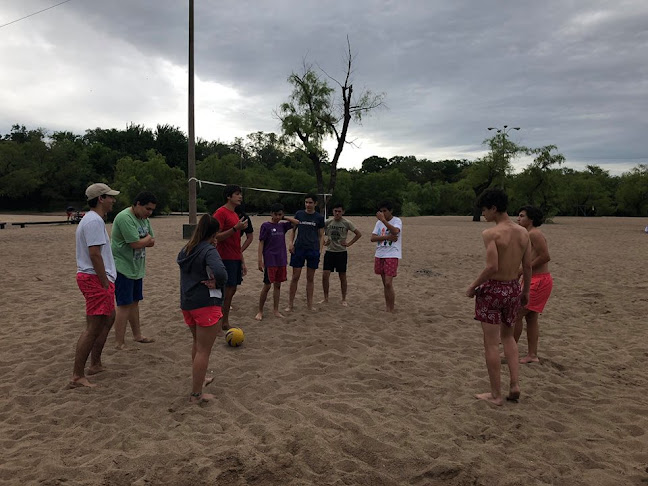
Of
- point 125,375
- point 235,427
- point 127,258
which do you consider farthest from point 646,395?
point 127,258

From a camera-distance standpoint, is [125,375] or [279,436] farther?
[125,375]

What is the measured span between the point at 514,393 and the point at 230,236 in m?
3.24

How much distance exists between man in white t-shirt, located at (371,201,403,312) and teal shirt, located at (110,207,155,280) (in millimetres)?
2956

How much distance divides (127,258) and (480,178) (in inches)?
1369

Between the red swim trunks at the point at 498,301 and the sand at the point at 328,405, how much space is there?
71cm

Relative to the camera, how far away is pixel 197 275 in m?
3.28

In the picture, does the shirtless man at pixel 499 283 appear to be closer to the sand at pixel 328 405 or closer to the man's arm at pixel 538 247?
the sand at pixel 328 405

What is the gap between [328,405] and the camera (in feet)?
11.4

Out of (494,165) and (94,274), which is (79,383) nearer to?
(94,274)

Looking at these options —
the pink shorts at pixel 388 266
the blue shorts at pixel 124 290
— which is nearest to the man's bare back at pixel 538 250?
the pink shorts at pixel 388 266

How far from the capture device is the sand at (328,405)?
8.82 feet

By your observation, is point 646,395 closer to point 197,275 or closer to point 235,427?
point 235,427

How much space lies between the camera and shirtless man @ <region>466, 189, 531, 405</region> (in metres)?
3.38

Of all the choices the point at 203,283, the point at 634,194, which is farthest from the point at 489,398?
the point at 634,194
